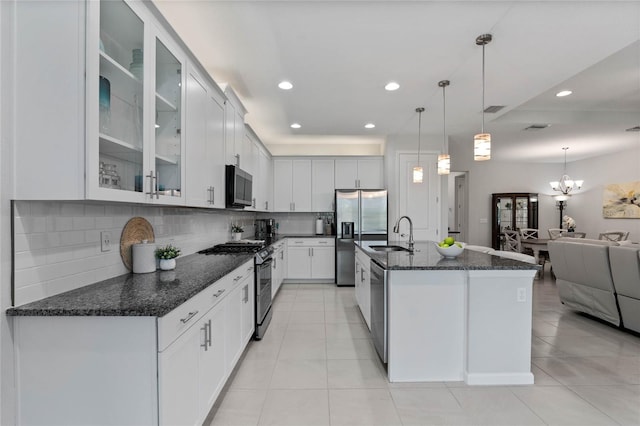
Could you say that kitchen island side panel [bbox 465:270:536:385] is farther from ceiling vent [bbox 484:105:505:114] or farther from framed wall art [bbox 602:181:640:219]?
framed wall art [bbox 602:181:640:219]

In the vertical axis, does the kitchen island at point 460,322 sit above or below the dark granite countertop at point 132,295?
below

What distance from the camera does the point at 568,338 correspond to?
319 cm

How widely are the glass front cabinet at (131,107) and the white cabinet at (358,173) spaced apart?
416 cm

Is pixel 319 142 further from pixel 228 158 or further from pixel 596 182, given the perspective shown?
pixel 596 182

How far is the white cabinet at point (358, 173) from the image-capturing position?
6.04 m

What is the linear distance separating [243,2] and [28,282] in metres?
2.10

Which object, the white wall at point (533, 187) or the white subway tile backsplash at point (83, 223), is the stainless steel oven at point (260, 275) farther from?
the white wall at point (533, 187)

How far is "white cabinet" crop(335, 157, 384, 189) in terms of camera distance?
6.04m

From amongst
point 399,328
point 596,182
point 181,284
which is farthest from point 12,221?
point 596,182

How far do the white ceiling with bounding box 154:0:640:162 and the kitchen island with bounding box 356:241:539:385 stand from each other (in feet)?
6.05

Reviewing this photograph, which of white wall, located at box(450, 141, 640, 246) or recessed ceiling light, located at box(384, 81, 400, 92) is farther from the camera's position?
white wall, located at box(450, 141, 640, 246)

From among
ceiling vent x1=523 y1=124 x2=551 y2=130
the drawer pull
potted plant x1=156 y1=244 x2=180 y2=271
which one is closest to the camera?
the drawer pull

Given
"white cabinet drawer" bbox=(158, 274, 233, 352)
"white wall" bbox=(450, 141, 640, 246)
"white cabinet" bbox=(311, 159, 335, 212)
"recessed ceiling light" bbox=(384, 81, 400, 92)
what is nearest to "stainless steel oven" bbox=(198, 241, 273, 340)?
"white cabinet drawer" bbox=(158, 274, 233, 352)

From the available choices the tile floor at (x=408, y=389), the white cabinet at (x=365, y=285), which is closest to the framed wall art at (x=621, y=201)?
the tile floor at (x=408, y=389)
